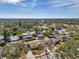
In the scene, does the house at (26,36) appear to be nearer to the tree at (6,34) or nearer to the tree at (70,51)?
the tree at (6,34)

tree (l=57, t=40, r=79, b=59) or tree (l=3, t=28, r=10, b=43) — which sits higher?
tree (l=3, t=28, r=10, b=43)

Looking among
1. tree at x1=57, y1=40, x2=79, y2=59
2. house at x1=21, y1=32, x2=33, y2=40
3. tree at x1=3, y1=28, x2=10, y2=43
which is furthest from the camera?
house at x1=21, y1=32, x2=33, y2=40

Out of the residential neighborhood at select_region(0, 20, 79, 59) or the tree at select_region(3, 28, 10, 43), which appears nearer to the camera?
the residential neighborhood at select_region(0, 20, 79, 59)

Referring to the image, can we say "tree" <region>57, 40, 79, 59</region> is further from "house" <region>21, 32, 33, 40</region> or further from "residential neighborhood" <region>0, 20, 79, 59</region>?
"house" <region>21, 32, 33, 40</region>

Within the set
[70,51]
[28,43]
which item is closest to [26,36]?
[28,43]

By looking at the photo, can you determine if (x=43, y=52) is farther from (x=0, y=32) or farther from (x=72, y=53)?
(x=0, y=32)

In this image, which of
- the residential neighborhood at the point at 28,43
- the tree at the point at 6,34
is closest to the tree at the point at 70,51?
the residential neighborhood at the point at 28,43

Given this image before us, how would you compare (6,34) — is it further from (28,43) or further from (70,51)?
(70,51)

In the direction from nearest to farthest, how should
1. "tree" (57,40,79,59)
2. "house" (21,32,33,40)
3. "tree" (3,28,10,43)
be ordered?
1. "tree" (57,40,79,59)
2. "tree" (3,28,10,43)
3. "house" (21,32,33,40)

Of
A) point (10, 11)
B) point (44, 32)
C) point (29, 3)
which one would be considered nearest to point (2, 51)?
point (10, 11)

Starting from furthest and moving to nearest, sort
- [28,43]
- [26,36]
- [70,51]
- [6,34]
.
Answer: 1. [26,36]
2. [6,34]
3. [28,43]
4. [70,51]

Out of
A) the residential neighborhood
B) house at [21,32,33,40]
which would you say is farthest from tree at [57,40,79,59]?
house at [21,32,33,40]
